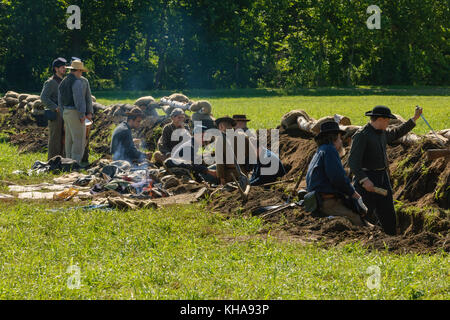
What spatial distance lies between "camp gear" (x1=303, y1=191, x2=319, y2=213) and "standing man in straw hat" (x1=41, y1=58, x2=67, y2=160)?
310 inches

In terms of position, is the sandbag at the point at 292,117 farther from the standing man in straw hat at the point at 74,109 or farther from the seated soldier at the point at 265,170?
the standing man in straw hat at the point at 74,109

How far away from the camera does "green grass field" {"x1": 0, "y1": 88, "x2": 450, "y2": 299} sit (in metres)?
6.51

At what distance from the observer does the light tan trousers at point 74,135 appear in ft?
50.4

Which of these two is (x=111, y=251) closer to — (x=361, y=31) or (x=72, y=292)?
(x=72, y=292)

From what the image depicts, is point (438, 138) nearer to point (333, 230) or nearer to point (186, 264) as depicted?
point (333, 230)

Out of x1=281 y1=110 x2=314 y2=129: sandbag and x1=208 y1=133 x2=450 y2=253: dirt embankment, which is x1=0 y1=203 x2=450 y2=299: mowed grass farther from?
x1=281 y1=110 x2=314 y2=129: sandbag

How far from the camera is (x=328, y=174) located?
9312mm

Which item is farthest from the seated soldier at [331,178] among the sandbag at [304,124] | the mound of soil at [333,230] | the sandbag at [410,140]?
the sandbag at [304,124]

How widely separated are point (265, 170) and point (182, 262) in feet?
17.8

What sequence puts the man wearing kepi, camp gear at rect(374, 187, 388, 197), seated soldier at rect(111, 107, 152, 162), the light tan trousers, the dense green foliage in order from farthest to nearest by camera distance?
the dense green foliage
the light tan trousers
seated soldier at rect(111, 107, 152, 162)
the man wearing kepi
camp gear at rect(374, 187, 388, 197)

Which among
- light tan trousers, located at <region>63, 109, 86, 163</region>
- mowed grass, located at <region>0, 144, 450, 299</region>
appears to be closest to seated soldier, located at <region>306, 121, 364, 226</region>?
mowed grass, located at <region>0, 144, 450, 299</region>

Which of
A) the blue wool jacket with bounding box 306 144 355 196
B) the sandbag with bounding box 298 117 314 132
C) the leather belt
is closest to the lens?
the blue wool jacket with bounding box 306 144 355 196
